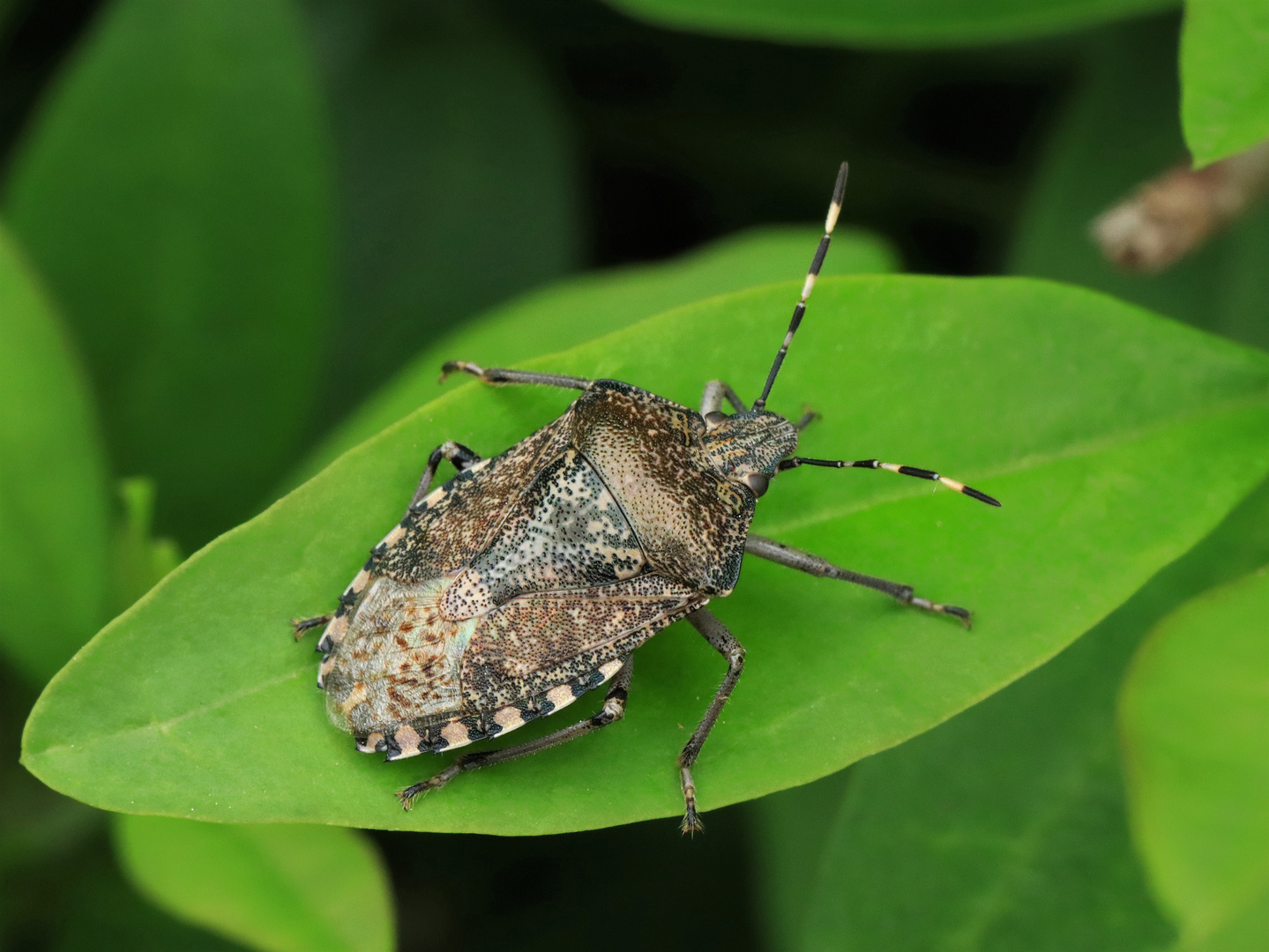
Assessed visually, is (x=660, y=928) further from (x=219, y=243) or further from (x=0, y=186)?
(x=0, y=186)

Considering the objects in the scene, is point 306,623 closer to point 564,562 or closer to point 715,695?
point 564,562

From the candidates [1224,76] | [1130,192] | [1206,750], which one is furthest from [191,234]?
[1206,750]

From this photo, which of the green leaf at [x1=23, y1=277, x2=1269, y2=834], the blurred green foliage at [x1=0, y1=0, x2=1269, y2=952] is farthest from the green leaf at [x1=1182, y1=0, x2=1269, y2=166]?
the green leaf at [x1=23, y1=277, x2=1269, y2=834]

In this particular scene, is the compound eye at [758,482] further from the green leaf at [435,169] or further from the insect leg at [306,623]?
the green leaf at [435,169]

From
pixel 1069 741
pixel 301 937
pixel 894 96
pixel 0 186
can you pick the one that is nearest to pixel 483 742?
pixel 301 937

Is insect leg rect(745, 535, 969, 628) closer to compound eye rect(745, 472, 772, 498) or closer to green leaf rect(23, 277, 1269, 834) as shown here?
green leaf rect(23, 277, 1269, 834)

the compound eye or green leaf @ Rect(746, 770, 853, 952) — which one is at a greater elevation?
the compound eye

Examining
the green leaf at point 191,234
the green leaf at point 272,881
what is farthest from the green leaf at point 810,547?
the green leaf at point 191,234
